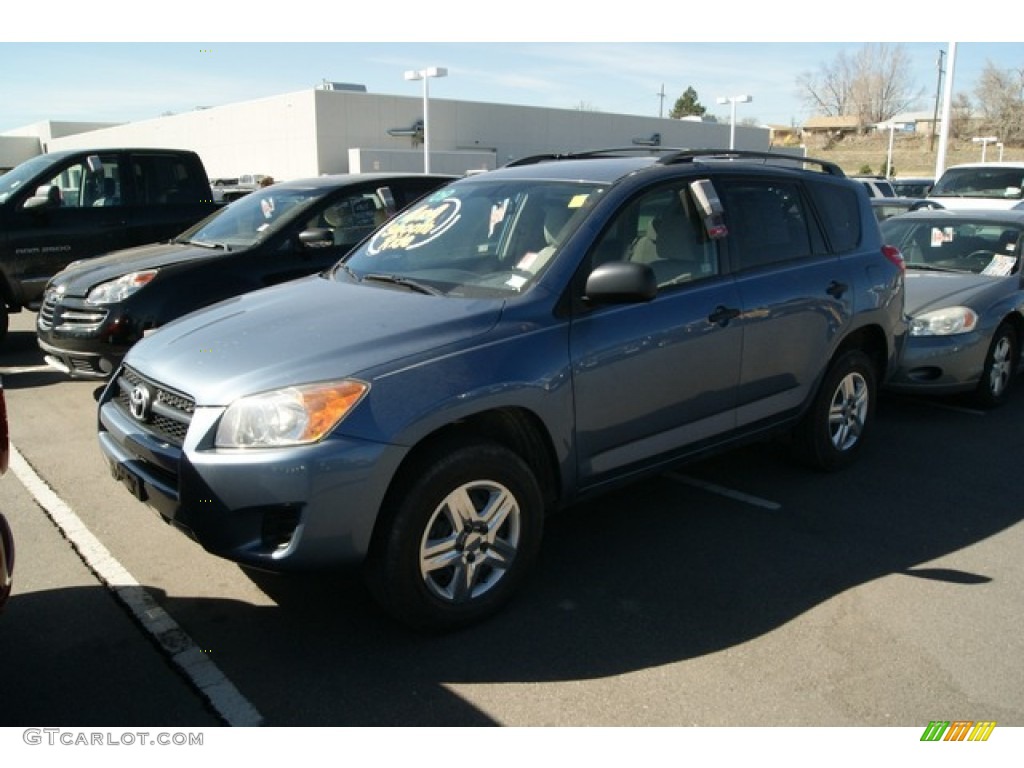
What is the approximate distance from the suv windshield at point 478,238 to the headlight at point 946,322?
378 cm

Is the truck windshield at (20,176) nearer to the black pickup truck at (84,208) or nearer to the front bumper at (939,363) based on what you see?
the black pickup truck at (84,208)

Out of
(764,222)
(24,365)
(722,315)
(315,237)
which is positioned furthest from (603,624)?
(24,365)

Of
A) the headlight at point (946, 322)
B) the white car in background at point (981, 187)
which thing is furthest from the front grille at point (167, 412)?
the white car in background at point (981, 187)

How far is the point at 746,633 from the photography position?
347 centimetres

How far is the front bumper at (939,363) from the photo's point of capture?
646cm

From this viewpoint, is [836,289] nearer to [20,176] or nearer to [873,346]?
[873,346]

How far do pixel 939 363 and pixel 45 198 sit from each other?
334 inches

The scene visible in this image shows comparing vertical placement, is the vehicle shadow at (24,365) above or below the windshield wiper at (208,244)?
below

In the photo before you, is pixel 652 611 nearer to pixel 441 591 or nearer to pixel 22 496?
pixel 441 591

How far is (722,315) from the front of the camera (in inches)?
167

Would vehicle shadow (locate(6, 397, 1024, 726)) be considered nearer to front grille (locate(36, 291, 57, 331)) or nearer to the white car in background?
front grille (locate(36, 291, 57, 331))

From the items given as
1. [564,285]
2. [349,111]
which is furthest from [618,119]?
[564,285]

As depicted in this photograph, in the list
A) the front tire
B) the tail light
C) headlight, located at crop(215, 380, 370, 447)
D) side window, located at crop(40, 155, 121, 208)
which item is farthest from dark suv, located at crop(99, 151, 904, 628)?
side window, located at crop(40, 155, 121, 208)

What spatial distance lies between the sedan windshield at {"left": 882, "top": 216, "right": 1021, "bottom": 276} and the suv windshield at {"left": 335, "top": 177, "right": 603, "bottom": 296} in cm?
490
